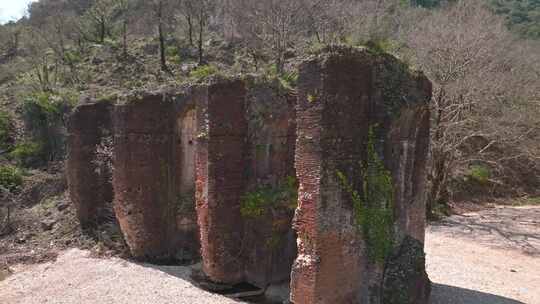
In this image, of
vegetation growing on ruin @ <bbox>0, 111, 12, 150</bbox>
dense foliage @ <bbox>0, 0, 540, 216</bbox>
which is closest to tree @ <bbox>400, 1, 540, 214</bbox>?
dense foliage @ <bbox>0, 0, 540, 216</bbox>

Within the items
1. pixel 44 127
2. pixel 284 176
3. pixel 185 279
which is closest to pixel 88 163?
pixel 185 279

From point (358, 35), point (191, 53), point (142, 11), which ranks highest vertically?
point (142, 11)

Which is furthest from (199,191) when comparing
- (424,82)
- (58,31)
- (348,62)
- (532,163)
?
(58,31)

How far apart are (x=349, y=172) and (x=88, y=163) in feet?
39.3

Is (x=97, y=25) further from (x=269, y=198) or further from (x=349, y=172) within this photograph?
(x=349, y=172)

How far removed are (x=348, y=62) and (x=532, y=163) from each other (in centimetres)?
2546

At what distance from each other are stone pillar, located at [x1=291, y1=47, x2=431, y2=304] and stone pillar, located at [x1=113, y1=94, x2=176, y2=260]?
6748 mm

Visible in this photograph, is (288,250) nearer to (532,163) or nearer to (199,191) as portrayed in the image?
(199,191)

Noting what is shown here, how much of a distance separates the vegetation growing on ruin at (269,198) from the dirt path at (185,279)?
236 centimetres

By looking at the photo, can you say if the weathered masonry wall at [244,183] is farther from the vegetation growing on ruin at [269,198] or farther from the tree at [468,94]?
the tree at [468,94]

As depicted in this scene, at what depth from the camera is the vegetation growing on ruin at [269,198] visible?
444 inches

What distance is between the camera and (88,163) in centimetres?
1698

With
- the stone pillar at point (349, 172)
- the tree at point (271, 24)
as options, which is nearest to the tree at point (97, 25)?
the tree at point (271, 24)

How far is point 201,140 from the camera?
1184 centimetres
